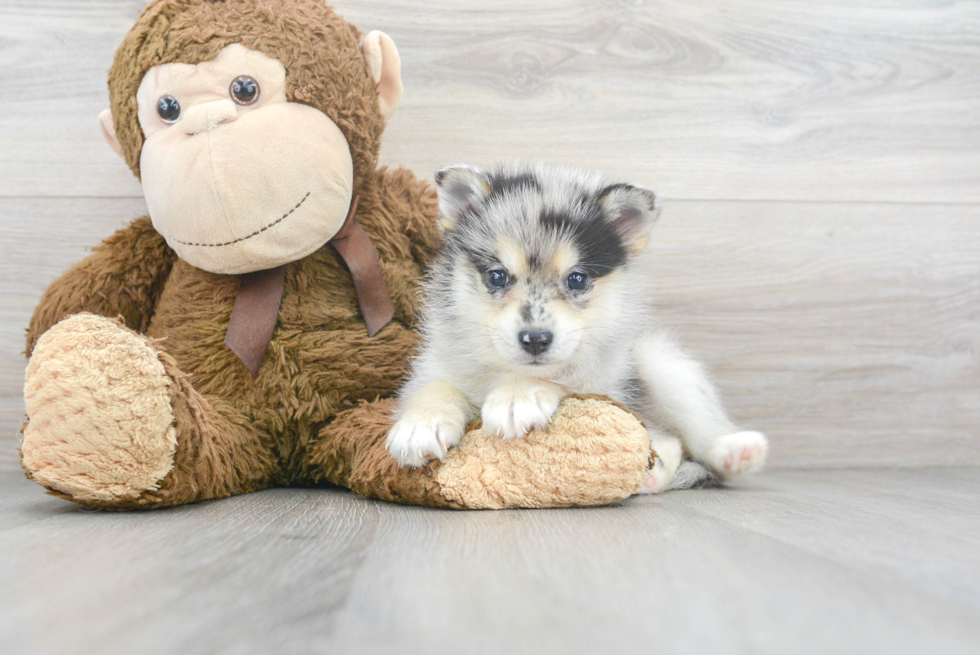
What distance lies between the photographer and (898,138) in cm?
212

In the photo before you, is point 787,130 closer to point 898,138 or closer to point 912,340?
point 898,138

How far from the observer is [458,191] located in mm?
1556

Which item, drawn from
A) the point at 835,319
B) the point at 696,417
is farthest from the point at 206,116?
the point at 835,319

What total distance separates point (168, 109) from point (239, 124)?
0.18 m

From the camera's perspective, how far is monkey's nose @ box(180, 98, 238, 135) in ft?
4.60

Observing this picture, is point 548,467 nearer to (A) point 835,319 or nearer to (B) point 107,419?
(B) point 107,419

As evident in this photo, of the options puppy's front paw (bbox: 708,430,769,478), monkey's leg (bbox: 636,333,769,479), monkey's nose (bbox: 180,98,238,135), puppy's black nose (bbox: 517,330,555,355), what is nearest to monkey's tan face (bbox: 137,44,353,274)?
monkey's nose (bbox: 180,98,238,135)

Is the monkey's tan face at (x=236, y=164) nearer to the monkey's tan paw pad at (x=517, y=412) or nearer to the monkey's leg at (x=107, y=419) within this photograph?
the monkey's leg at (x=107, y=419)

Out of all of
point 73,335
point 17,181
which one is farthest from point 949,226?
point 17,181

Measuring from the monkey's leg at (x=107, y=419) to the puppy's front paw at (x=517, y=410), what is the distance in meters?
0.53

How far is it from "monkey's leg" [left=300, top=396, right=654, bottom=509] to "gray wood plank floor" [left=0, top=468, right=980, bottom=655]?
0.05m

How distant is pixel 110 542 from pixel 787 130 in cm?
200

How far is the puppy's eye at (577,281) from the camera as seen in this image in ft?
4.66

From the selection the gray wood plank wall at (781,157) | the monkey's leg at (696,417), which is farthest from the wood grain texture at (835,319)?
the monkey's leg at (696,417)
